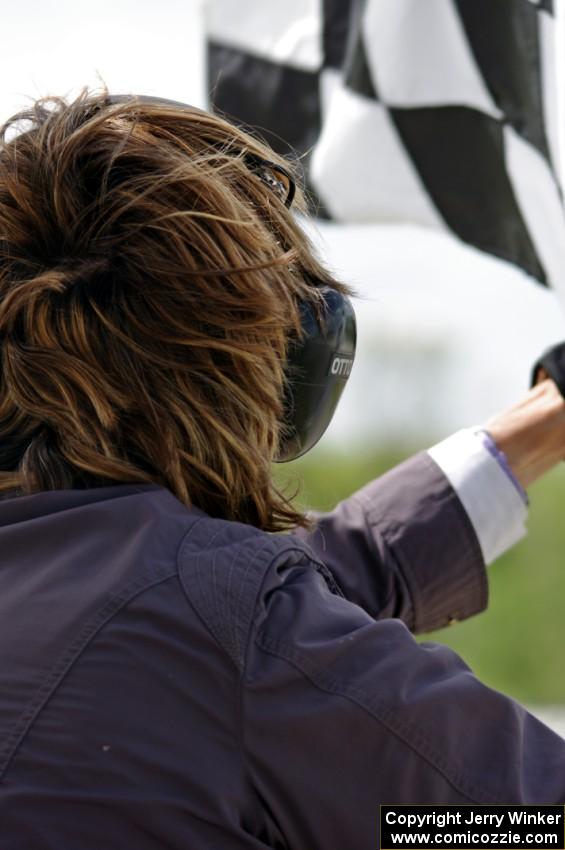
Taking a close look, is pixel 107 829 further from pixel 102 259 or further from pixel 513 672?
pixel 513 672

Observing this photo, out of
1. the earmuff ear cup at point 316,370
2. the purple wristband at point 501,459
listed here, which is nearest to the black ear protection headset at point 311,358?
→ the earmuff ear cup at point 316,370

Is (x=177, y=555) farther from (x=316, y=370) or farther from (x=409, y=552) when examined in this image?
(x=409, y=552)

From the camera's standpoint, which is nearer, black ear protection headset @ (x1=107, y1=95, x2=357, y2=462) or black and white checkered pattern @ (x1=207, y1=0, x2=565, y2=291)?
black ear protection headset @ (x1=107, y1=95, x2=357, y2=462)

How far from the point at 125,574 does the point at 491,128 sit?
127cm

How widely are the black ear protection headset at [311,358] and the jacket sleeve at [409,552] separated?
0.33m

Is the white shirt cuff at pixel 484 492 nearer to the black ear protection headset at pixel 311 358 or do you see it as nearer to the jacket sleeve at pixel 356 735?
the black ear protection headset at pixel 311 358

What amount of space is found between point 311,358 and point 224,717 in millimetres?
353

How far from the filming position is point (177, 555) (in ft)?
3.02

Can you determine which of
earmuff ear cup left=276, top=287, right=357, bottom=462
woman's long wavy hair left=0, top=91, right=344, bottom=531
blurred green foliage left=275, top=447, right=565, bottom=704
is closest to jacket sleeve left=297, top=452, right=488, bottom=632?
earmuff ear cup left=276, top=287, right=357, bottom=462

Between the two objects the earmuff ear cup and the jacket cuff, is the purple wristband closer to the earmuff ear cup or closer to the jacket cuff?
the jacket cuff

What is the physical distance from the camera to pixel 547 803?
2.91ft

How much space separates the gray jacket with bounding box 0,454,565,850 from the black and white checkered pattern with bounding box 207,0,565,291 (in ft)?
3.36

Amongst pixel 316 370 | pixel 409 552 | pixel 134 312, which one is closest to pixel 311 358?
pixel 316 370

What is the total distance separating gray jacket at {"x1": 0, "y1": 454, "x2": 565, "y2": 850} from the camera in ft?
2.87
